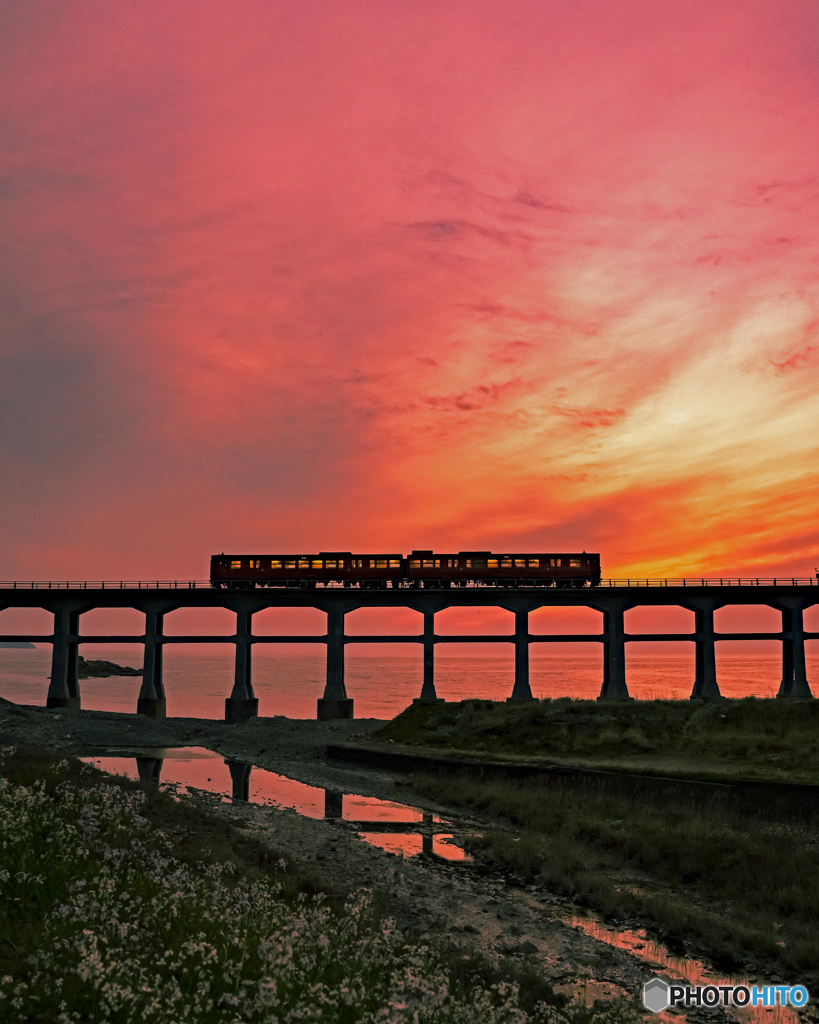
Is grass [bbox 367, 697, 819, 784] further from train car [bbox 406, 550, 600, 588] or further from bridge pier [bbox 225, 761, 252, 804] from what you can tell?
train car [bbox 406, 550, 600, 588]

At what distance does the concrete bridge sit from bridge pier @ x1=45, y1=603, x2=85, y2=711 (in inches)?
3.2

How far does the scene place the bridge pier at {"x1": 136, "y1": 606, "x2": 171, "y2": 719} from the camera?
60.1m

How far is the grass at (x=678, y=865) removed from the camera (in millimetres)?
14430

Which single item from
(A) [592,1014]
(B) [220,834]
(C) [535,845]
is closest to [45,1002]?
(A) [592,1014]

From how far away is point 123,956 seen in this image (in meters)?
7.04

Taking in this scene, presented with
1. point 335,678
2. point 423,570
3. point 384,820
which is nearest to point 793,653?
point 423,570

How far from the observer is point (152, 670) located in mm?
61281

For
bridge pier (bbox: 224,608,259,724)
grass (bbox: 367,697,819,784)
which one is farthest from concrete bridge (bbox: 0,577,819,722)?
grass (bbox: 367,697,819,784)

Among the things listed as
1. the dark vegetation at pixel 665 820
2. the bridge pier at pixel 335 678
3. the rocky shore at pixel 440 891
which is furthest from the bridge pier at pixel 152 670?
the dark vegetation at pixel 665 820

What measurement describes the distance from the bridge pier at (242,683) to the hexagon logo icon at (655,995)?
47804mm

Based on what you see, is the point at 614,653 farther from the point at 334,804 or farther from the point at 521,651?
the point at 334,804

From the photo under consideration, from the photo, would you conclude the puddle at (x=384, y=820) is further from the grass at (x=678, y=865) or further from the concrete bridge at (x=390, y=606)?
the concrete bridge at (x=390, y=606)

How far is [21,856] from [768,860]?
52.5ft

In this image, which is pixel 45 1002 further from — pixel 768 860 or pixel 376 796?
pixel 376 796
